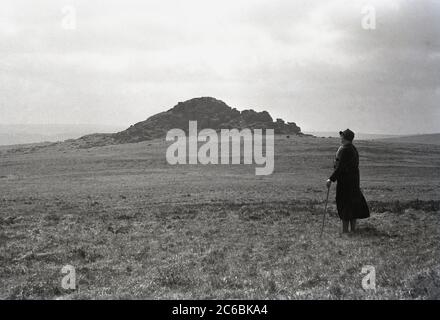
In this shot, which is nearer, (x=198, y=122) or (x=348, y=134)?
(x=348, y=134)

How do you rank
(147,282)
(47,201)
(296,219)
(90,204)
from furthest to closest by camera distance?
(47,201) < (90,204) < (296,219) < (147,282)

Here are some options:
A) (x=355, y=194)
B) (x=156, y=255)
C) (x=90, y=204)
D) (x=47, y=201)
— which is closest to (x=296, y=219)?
(x=355, y=194)

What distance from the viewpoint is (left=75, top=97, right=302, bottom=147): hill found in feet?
422

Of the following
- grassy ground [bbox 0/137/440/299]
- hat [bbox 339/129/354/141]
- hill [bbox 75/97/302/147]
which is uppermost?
hill [bbox 75/97/302/147]

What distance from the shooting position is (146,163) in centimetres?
5944

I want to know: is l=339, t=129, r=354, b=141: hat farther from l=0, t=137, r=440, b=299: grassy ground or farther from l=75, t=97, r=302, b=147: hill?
l=75, t=97, r=302, b=147: hill

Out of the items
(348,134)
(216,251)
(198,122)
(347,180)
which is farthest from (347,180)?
(198,122)

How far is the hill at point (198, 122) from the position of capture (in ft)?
422

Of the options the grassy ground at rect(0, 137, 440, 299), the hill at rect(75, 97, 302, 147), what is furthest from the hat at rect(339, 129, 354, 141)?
the hill at rect(75, 97, 302, 147)

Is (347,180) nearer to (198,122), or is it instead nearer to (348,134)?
(348,134)

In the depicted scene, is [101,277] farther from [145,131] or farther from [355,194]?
[145,131]

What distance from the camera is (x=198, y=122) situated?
481ft

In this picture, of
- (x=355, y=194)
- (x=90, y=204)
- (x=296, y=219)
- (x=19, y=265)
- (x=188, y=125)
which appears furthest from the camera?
(x=188, y=125)
